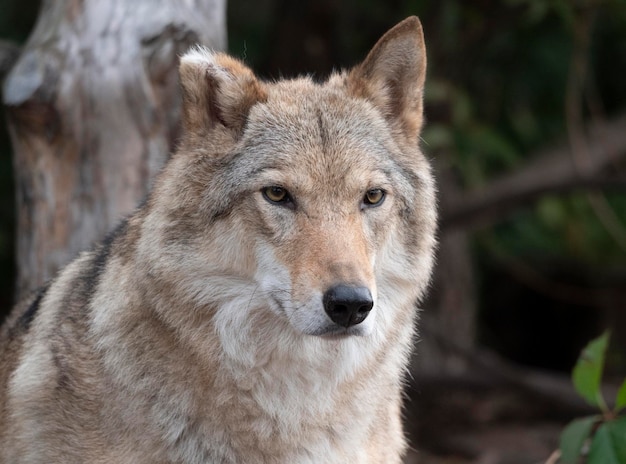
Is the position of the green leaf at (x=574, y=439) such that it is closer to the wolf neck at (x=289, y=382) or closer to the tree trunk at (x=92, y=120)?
the wolf neck at (x=289, y=382)

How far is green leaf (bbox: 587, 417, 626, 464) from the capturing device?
15.4 ft

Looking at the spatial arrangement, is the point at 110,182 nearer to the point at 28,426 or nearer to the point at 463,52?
the point at 28,426

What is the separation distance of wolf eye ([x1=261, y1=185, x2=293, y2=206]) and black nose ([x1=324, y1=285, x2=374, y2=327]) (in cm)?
A: 55

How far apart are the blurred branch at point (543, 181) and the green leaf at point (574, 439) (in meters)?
4.17

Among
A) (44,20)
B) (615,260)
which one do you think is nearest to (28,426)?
(44,20)

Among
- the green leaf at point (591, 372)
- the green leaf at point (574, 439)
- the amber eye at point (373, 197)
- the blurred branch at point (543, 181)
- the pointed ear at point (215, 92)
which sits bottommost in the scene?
the green leaf at point (574, 439)

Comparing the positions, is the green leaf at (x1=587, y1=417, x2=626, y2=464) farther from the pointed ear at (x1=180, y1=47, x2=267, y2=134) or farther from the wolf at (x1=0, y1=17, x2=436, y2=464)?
the pointed ear at (x1=180, y1=47, x2=267, y2=134)

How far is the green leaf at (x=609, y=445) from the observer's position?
4707 millimetres

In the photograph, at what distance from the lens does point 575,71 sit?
912 cm

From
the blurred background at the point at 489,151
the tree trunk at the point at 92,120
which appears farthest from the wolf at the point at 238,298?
the blurred background at the point at 489,151

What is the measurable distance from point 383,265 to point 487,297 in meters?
8.82

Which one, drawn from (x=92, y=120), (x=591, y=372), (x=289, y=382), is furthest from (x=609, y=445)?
(x=92, y=120)

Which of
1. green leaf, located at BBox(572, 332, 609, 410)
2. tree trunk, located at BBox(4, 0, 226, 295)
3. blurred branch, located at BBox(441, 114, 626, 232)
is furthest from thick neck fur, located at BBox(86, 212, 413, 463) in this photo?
blurred branch, located at BBox(441, 114, 626, 232)

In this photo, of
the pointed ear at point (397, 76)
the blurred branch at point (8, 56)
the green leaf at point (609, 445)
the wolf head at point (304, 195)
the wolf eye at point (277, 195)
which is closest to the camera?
the wolf head at point (304, 195)
